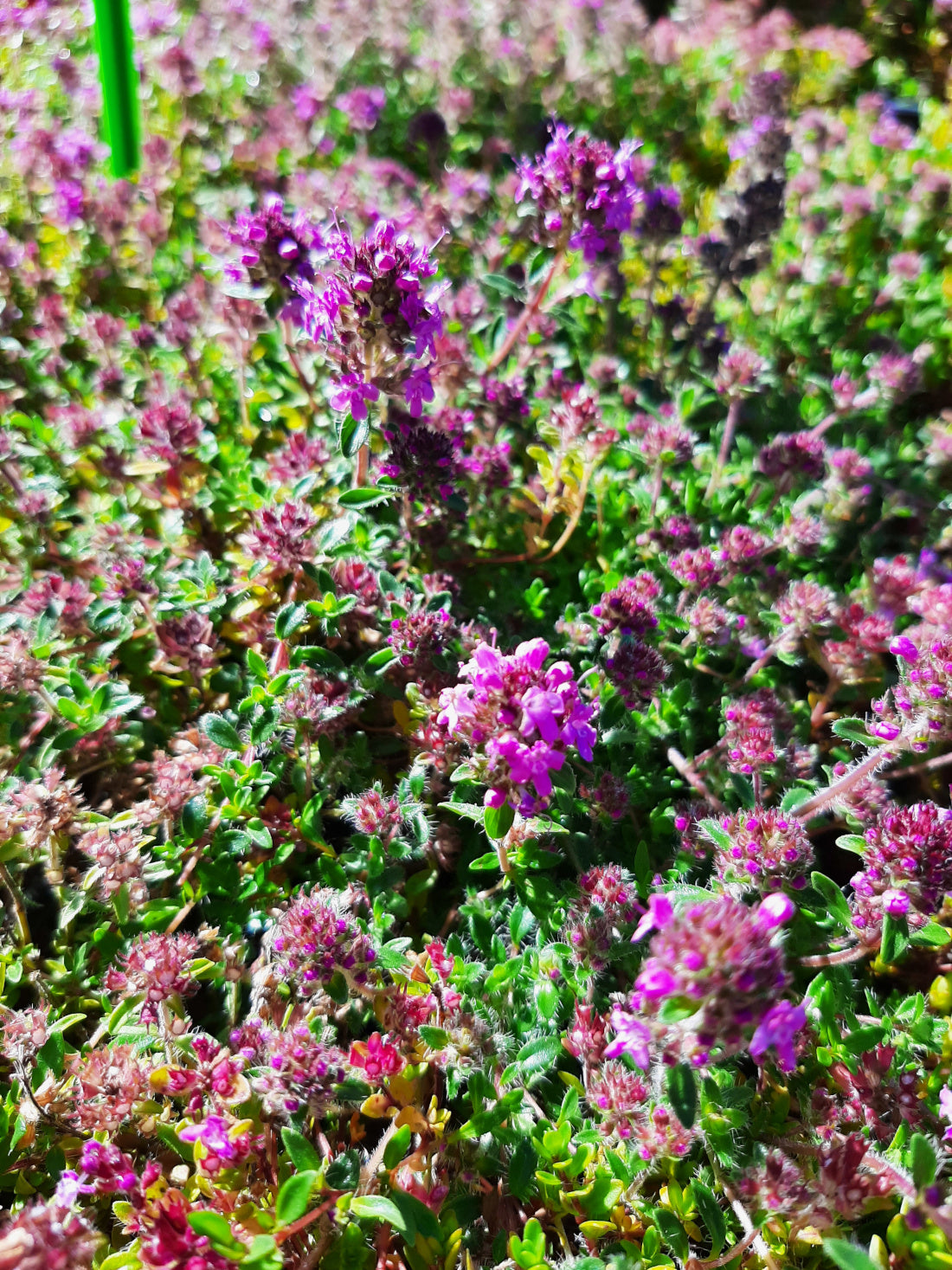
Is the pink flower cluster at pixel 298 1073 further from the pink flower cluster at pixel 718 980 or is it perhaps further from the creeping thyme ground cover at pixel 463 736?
the pink flower cluster at pixel 718 980

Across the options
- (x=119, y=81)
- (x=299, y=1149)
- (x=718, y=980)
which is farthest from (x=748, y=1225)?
(x=119, y=81)

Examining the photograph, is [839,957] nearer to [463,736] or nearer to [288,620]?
[463,736]

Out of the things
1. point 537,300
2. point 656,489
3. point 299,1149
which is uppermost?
point 537,300

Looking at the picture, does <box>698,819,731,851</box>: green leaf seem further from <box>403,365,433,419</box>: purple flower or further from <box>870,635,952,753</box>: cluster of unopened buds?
<box>403,365,433,419</box>: purple flower

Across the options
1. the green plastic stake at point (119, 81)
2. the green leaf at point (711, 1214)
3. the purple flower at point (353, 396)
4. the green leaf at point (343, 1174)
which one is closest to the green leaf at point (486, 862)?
the green leaf at point (343, 1174)

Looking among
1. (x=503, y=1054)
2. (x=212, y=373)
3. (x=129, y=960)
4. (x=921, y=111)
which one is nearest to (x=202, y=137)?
(x=212, y=373)

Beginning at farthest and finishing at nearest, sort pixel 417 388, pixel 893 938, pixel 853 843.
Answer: pixel 417 388 < pixel 853 843 < pixel 893 938
